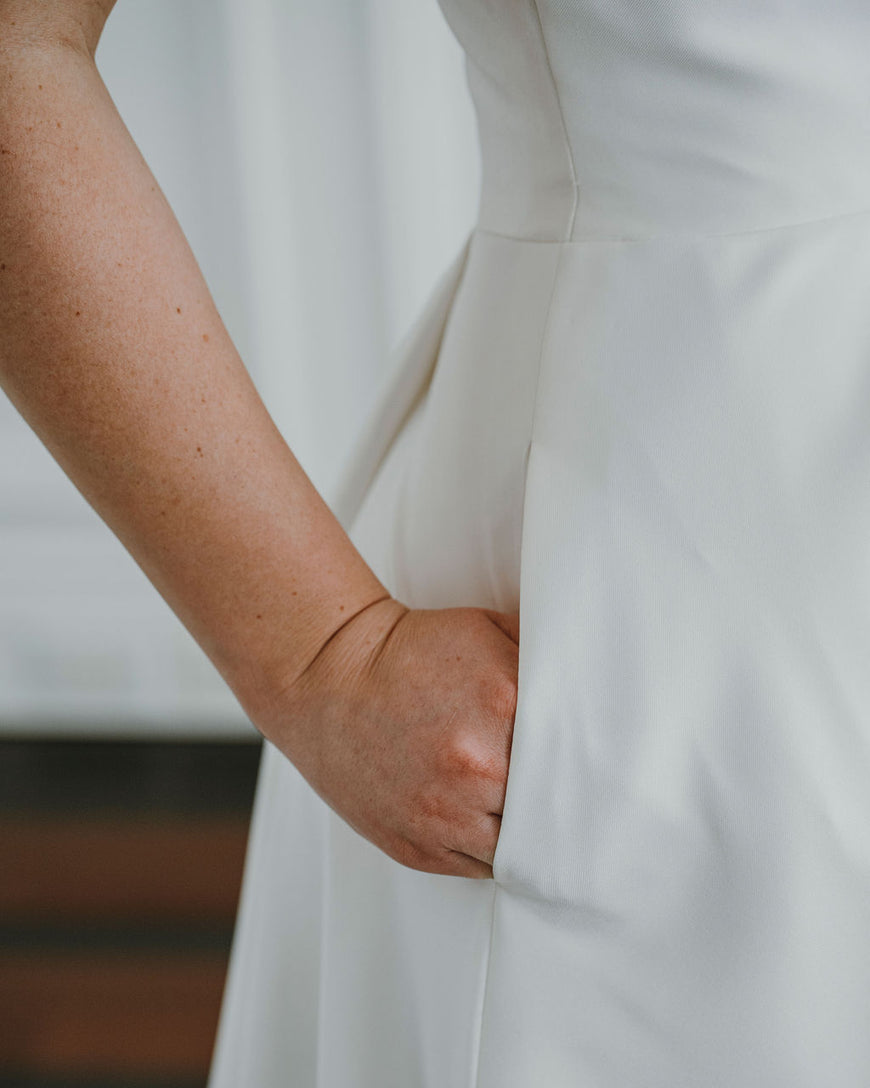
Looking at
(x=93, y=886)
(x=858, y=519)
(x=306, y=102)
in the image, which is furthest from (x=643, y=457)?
(x=93, y=886)

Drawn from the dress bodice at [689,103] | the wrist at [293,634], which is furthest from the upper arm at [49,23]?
the wrist at [293,634]

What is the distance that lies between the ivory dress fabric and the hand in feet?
0.06

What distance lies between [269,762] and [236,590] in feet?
1.08

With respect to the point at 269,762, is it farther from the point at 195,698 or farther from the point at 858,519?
the point at 195,698

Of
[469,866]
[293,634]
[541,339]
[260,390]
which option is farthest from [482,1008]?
[260,390]

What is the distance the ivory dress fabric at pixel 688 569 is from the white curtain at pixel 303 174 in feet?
4.12

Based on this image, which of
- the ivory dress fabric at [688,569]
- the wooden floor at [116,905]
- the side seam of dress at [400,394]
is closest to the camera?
the ivory dress fabric at [688,569]

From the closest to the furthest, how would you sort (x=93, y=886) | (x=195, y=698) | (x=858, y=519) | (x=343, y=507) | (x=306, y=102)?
(x=858, y=519), (x=343, y=507), (x=306, y=102), (x=93, y=886), (x=195, y=698)

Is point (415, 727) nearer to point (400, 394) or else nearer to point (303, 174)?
point (400, 394)

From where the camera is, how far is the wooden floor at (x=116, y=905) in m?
1.59

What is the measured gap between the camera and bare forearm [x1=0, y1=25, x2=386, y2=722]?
1.55 feet

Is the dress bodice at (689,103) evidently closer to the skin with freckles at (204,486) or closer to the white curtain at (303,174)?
the skin with freckles at (204,486)

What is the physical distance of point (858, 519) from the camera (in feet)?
1.45

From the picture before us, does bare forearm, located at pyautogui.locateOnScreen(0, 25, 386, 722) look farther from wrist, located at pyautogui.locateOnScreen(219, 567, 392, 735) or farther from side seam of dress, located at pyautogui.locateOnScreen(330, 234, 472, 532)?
side seam of dress, located at pyautogui.locateOnScreen(330, 234, 472, 532)
